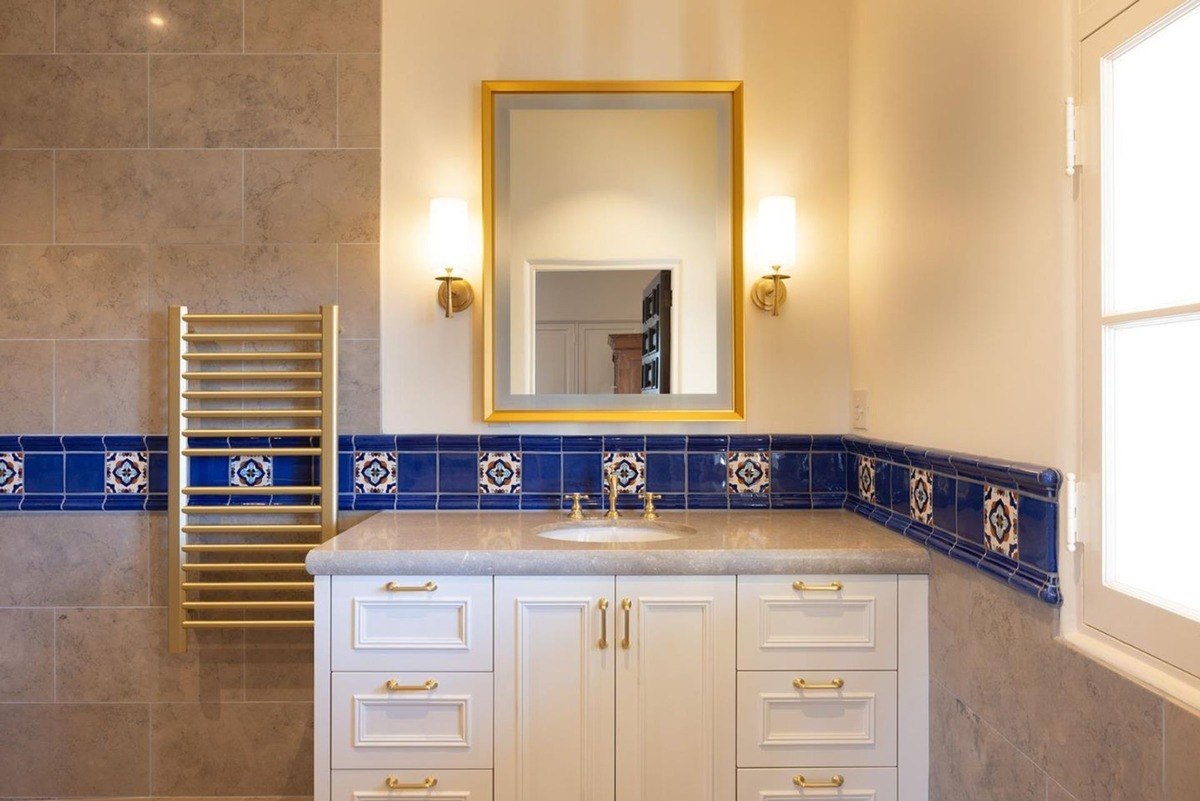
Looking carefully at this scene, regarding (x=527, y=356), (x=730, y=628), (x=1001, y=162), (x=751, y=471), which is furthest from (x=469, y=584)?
(x=1001, y=162)

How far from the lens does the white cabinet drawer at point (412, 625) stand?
5.70 ft

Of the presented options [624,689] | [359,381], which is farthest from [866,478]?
[359,381]

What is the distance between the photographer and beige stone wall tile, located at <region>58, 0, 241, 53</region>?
88.3 inches

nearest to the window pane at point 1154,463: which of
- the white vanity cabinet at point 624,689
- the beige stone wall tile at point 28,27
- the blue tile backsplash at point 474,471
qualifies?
the white vanity cabinet at point 624,689

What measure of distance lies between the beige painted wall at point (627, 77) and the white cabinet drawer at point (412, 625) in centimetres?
63

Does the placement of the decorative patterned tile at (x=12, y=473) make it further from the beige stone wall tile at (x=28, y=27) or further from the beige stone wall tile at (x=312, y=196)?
the beige stone wall tile at (x=28, y=27)

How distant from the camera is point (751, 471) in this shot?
7.45 ft

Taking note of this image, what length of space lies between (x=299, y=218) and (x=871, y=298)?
1627 mm

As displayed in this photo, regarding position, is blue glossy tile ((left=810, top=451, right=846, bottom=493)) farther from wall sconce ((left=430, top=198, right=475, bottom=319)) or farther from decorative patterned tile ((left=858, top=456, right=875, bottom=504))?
wall sconce ((left=430, top=198, right=475, bottom=319))

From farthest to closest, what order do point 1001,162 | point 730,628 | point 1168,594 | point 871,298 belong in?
point 871,298, point 730,628, point 1001,162, point 1168,594

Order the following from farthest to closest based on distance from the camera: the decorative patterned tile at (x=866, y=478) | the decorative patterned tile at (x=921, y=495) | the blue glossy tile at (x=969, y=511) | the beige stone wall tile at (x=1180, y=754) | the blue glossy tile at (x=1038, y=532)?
the decorative patterned tile at (x=866, y=478), the decorative patterned tile at (x=921, y=495), the blue glossy tile at (x=969, y=511), the blue glossy tile at (x=1038, y=532), the beige stone wall tile at (x=1180, y=754)

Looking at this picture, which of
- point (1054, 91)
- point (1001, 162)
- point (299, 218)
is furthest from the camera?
point (299, 218)

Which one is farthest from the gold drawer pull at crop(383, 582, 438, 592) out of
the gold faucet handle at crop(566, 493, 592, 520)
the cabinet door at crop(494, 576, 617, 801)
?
the gold faucet handle at crop(566, 493, 592, 520)

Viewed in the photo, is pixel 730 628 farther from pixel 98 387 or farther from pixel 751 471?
pixel 98 387
